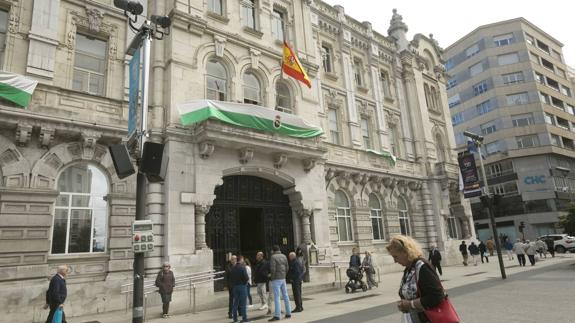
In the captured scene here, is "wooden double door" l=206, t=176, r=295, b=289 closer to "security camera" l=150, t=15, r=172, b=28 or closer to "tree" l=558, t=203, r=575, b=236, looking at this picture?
"security camera" l=150, t=15, r=172, b=28

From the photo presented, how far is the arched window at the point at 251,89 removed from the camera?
59.8 ft

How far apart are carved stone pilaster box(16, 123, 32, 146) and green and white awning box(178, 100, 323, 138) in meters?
4.95

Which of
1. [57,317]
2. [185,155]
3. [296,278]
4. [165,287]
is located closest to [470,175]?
[296,278]

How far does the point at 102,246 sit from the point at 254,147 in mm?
6897

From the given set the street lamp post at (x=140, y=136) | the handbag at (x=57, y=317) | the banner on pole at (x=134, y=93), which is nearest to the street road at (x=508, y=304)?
the street lamp post at (x=140, y=136)

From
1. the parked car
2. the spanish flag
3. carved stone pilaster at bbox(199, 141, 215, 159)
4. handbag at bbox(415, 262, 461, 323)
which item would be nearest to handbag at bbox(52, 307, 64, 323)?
carved stone pilaster at bbox(199, 141, 215, 159)

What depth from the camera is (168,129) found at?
47.1 feet

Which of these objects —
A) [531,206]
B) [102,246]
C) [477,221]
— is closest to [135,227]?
[102,246]

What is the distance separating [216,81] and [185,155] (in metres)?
4.37

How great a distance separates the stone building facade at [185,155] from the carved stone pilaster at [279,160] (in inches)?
2.7

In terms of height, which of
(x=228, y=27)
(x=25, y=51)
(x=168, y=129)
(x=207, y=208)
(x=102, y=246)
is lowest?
(x=102, y=246)

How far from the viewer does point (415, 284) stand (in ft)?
12.8

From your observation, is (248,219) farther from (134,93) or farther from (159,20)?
(159,20)

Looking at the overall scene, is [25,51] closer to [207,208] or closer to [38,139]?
[38,139]
